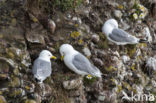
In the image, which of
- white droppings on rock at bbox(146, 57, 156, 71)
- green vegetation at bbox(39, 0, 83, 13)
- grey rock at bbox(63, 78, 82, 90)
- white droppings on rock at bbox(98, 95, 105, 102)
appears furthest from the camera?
white droppings on rock at bbox(146, 57, 156, 71)

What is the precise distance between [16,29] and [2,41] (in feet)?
1.54

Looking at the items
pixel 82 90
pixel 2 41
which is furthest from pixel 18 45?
pixel 82 90

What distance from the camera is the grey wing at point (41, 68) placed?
3.06 m

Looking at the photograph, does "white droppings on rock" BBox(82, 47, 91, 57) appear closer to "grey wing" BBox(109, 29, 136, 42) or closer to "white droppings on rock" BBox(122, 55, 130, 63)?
"grey wing" BBox(109, 29, 136, 42)

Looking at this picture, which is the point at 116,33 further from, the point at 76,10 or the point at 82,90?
the point at 82,90

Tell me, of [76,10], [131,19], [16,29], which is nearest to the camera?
[16,29]

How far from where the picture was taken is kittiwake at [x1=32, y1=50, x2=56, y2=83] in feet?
9.95

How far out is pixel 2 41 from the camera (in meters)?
3.01

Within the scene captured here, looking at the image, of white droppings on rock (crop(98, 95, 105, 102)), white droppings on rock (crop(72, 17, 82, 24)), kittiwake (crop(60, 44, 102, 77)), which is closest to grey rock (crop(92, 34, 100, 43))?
white droppings on rock (crop(72, 17, 82, 24))

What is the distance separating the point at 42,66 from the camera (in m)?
3.17

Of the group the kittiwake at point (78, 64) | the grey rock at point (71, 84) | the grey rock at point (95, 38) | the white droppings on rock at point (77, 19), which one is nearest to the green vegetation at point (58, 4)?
the white droppings on rock at point (77, 19)

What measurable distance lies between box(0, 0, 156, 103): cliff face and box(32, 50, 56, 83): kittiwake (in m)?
0.12

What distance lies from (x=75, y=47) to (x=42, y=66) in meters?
1.05

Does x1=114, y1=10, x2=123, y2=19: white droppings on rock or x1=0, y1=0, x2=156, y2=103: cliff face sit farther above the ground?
x1=114, y1=10, x2=123, y2=19: white droppings on rock
